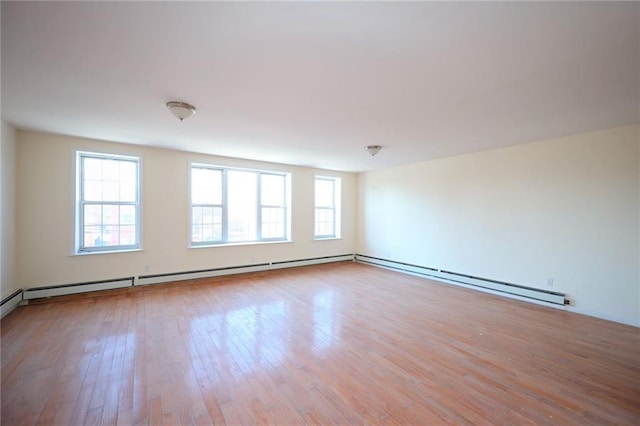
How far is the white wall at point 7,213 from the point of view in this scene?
11.0 feet

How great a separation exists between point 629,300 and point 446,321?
2348mm

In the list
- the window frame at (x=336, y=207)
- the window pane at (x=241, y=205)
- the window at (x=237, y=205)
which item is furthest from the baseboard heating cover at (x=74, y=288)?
the window frame at (x=336, y=207)

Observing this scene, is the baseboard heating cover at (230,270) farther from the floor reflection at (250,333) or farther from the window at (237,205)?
the floor reflection at (250,333)

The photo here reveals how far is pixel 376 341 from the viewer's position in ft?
9.46

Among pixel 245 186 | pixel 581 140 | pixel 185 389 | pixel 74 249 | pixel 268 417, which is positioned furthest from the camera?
pixel 245 186

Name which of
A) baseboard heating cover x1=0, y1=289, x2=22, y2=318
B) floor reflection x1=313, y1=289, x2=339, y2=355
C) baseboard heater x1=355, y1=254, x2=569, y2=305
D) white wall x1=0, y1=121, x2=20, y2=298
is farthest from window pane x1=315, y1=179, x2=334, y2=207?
baseboard heating cover x1=0, y1=289, x2=22, y2=318

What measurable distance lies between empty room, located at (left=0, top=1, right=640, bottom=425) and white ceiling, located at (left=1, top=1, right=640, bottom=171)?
0.07 ft

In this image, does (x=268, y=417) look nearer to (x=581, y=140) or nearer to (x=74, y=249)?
(x=74, y=249)

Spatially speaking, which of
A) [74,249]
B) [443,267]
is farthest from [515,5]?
[74,249]

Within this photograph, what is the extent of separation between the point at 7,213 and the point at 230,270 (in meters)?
3.29

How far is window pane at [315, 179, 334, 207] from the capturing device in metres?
7.19

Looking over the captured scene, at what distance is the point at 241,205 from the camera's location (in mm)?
5898

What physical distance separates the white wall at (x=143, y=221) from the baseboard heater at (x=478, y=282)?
7.75 ft

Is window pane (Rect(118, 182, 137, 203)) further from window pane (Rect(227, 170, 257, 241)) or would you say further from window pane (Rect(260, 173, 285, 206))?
window pane (Rect(260, 173, 285, 206))
